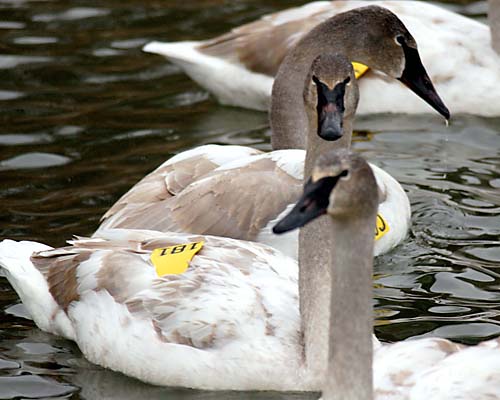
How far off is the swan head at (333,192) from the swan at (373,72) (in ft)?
16.5

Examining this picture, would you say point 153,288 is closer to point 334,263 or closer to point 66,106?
point 334,263

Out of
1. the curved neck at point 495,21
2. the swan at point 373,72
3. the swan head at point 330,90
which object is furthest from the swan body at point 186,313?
the curved neck at point 495,21

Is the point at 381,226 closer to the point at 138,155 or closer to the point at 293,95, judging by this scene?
the point at 293,95

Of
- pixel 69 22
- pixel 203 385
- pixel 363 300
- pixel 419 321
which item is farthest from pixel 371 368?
pixel 69 22

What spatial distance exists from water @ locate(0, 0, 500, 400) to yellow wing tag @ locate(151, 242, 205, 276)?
1.80 ft

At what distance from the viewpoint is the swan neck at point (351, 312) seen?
5371mm

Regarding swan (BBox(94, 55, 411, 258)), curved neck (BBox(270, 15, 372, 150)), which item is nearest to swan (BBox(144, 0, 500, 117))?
curved neck (BBox(270, 15, 372, 150))

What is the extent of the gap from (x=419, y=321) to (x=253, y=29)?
431cm

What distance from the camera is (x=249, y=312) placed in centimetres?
656

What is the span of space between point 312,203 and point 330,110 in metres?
1.23

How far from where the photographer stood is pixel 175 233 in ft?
25.1

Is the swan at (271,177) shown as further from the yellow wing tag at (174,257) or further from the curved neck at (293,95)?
the yellow wing tag at (174,257)

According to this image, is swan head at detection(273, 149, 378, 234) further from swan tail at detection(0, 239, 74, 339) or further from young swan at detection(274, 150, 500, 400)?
swan tail at detection(0, 239, 74, 339)

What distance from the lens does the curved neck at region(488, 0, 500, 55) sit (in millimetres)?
10555
